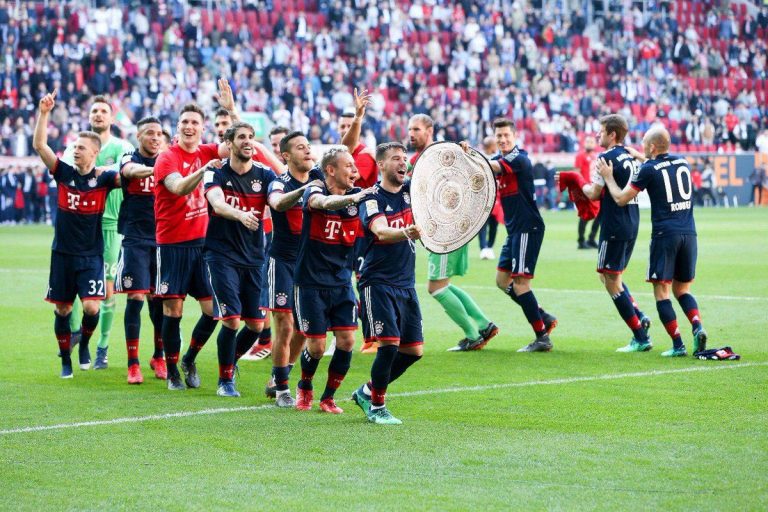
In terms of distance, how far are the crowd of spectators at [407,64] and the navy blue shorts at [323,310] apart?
2452cm

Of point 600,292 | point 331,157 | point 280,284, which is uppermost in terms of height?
point 331,157

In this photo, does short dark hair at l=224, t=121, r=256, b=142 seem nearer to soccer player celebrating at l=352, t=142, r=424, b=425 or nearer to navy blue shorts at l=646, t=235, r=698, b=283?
soccer player celebrating at l=352, t=142, r=424, b=425

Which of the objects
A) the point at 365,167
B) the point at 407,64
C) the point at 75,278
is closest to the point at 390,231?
the point at 365,167

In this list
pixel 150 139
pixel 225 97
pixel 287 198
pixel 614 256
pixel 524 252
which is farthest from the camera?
pixel 524 252

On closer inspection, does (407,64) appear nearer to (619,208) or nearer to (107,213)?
(619,208)

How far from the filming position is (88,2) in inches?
1570

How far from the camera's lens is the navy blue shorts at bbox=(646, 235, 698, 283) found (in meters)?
11.4

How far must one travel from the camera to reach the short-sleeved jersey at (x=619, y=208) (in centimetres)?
1190

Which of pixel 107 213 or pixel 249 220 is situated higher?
pixel 249 220

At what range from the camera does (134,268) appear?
1041 centimetres

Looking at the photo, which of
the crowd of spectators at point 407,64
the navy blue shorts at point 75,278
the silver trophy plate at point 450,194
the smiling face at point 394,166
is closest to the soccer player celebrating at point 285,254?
the smiling face at point 394,166

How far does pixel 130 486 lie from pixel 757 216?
31498 mm

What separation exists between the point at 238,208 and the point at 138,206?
165cm

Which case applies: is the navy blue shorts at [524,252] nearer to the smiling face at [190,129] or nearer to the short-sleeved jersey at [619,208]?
the short-sleeved jersey at [619,208]
